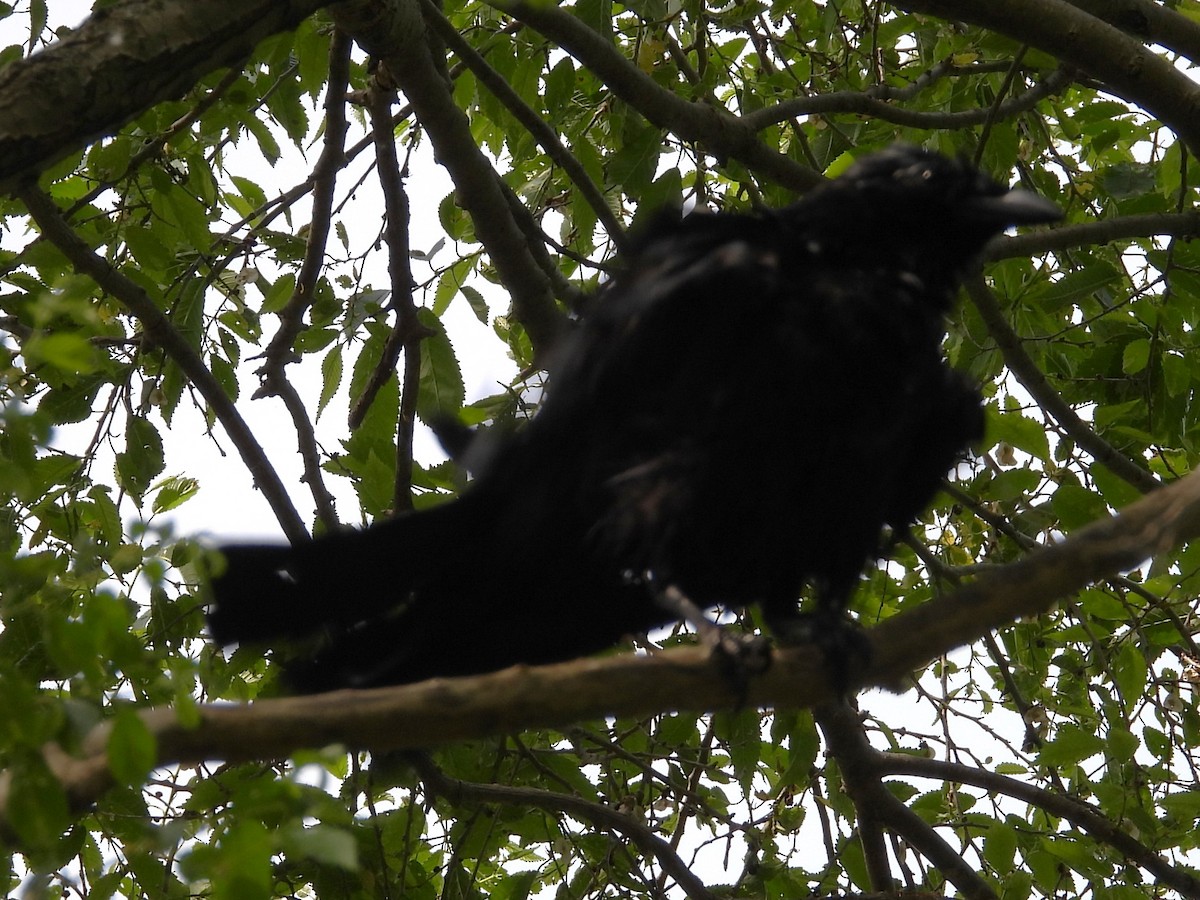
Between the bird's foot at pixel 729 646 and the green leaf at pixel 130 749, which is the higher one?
the bird's foot at pixel 729 646

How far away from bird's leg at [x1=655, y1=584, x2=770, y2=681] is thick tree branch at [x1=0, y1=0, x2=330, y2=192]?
1614 mm

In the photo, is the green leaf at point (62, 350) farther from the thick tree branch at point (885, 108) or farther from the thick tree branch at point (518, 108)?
the thick tree branch at point (885, 108)

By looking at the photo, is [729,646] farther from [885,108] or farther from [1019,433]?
[885,108]

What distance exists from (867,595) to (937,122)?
172 cm

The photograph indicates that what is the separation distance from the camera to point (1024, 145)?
510cm

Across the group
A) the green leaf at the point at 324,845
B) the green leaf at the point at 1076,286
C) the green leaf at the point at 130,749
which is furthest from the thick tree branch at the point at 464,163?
the green leaf at the point at 324,845

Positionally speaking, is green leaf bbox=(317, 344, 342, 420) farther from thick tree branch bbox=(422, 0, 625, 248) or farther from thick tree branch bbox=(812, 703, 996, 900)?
thick tree branch bbox=(812, 703, 996, 900)

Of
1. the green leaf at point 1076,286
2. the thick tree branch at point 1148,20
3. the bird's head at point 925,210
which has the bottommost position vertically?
the bird's head at point 925,210

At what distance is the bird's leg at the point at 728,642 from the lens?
91.2 inches

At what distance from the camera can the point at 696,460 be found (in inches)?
111

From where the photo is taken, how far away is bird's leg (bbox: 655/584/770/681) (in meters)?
2.32

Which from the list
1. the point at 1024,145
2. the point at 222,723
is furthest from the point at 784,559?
the point at 1024,145

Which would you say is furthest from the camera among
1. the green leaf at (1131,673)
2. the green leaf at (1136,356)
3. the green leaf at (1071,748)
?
the green leaf at (1136,356)

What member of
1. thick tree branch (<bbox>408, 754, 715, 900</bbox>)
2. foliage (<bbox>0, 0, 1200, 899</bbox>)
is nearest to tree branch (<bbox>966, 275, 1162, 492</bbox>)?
foliage (<bbox>0, 0, 1200, 899</bbox>)
